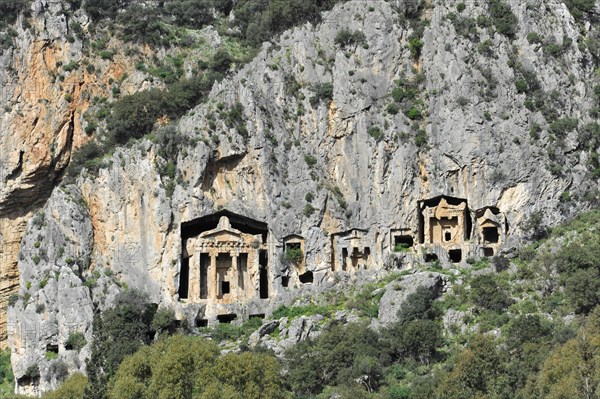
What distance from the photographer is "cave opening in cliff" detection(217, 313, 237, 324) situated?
99312mm

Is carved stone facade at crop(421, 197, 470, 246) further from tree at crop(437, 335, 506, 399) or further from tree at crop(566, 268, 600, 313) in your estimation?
tree at crop(437, 335, 506, 399)

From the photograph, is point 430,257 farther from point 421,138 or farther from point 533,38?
point 533,38

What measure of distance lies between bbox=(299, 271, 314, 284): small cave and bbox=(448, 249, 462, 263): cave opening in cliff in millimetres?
9584

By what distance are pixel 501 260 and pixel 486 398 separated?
2067 centimetres

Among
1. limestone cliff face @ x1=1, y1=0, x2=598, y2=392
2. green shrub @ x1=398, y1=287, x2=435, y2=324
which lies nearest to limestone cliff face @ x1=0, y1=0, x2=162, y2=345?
limestone cliff face @ x1=1, y1=0, x2=598, y2=392

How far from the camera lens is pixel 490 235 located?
4018 inches

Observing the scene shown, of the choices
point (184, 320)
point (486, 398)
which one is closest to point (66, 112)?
Result: point (184, 320)

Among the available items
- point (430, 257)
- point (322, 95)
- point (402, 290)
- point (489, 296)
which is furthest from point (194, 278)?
point (489, 296)

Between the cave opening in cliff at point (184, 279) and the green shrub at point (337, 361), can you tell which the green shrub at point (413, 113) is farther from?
the green shrub at point (337, 361)

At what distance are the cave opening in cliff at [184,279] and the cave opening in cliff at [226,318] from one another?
296 centimetres

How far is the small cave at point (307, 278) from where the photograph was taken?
332 feet

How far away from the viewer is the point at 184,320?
319 feet

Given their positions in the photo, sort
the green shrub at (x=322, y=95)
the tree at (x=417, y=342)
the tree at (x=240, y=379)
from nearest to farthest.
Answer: the tree at (x=240, y=379) < the tree at (x=417, y=342) < the green shrub at (x=322, y=95)

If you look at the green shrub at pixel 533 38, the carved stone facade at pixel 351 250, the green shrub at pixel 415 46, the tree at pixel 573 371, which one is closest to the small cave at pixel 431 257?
the carved stone facade at pixel 351 250
